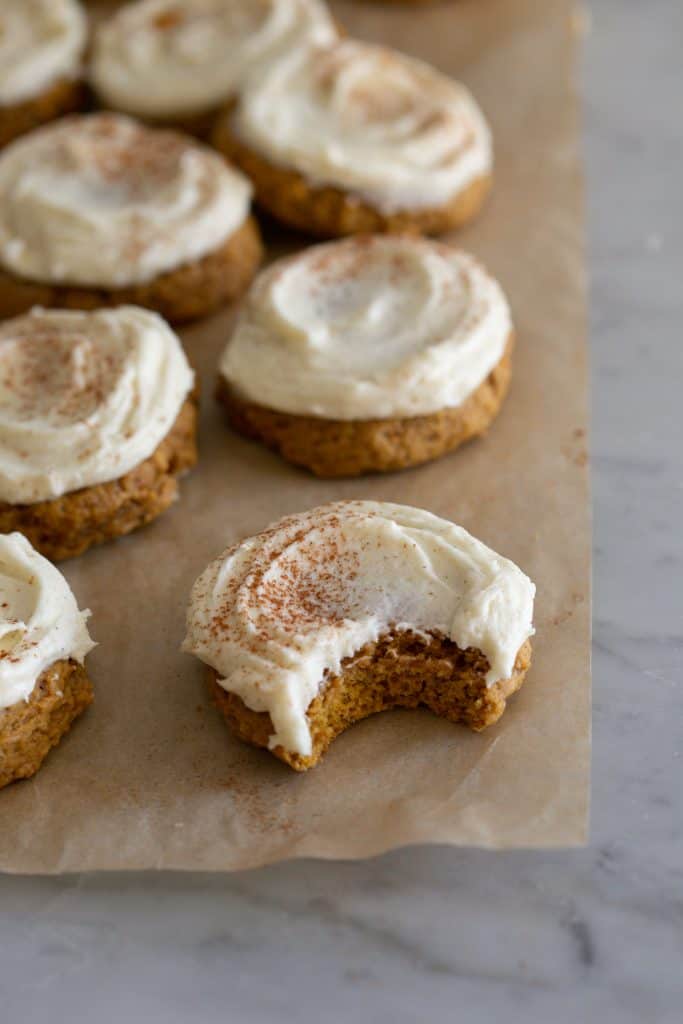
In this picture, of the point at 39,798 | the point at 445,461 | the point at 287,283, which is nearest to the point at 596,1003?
the point at 39,798

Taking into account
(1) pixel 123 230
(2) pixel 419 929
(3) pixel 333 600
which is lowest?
(2) pixel 419 929

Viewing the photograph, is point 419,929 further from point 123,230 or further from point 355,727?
point 123,230

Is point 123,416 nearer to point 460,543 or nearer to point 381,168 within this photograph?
point 460,543

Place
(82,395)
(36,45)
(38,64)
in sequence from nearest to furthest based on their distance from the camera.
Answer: (82,395)
(38,64)
(36,45)

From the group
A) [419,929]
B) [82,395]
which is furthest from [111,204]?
[419,929]

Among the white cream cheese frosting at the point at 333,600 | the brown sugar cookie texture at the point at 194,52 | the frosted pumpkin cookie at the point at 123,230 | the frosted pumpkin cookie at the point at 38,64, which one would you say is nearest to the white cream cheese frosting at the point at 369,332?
→ the frosted pumpkin cookie at the point at 123,230

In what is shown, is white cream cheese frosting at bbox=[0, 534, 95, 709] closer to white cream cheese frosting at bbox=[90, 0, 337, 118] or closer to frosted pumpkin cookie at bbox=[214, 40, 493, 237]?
frosted pumpkin cookie at bbox=[214, 40, 493, 237]

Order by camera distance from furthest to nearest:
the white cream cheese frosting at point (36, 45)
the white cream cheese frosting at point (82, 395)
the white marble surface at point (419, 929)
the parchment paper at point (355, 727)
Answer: the white cream cheese frosting at point (36, 45) < the white cream cheese frosting at point (82, 395) < the parchment paper at point (355, 727) < the white marble surface at point (419, 929)

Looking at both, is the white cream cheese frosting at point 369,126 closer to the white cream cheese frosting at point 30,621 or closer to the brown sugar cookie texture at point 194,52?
the brown sugar cookie texture at point 194,52
